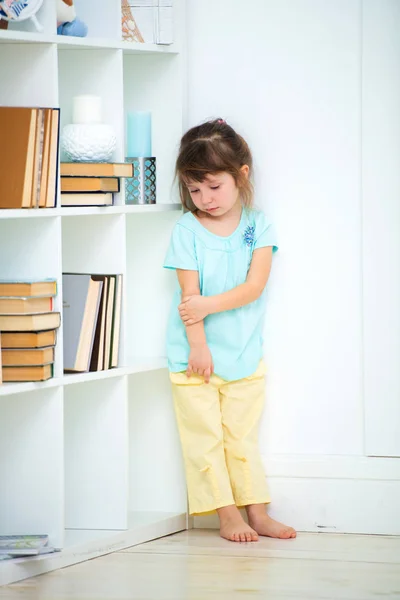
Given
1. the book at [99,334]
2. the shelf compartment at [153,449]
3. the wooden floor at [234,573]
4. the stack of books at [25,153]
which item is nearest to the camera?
the wooden floor at [234,573]

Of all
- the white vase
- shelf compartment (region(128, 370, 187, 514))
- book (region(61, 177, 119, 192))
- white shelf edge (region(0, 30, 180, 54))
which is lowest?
shelf compartment (region(128, 370, 187, 514))

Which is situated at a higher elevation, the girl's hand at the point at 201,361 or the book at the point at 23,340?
the book at the point at 23,340

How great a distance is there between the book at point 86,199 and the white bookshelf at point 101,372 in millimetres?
20

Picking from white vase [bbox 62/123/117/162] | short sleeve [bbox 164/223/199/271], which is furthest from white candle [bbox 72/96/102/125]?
short sleeve [bbox 164/223/199/271]

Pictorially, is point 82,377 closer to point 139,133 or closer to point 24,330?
point 24,330

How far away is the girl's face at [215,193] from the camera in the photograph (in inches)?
99.0

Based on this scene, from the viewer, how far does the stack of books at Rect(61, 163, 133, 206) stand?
93.0 inches

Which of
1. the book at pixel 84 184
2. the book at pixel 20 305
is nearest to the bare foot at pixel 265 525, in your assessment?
the book at pixel 20 305

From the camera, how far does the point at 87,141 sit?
2369 millimetres

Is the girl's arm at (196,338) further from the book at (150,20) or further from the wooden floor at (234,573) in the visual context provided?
the book at (150,20)

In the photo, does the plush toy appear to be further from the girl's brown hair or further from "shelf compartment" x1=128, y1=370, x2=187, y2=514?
"shelf compartment" x1=128, y1=370, x2=187, y2=514

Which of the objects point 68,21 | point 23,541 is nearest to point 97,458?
point 23,541

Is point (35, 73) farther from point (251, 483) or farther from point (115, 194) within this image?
point (251, 483)

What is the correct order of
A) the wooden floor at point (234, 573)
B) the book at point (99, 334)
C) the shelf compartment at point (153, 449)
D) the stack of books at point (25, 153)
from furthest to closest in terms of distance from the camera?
the shelf compartment at point (153, 449) < the book at point (99, 334) < the stack of books at point (25, 153) < the wooden floor at point (234, 573)
